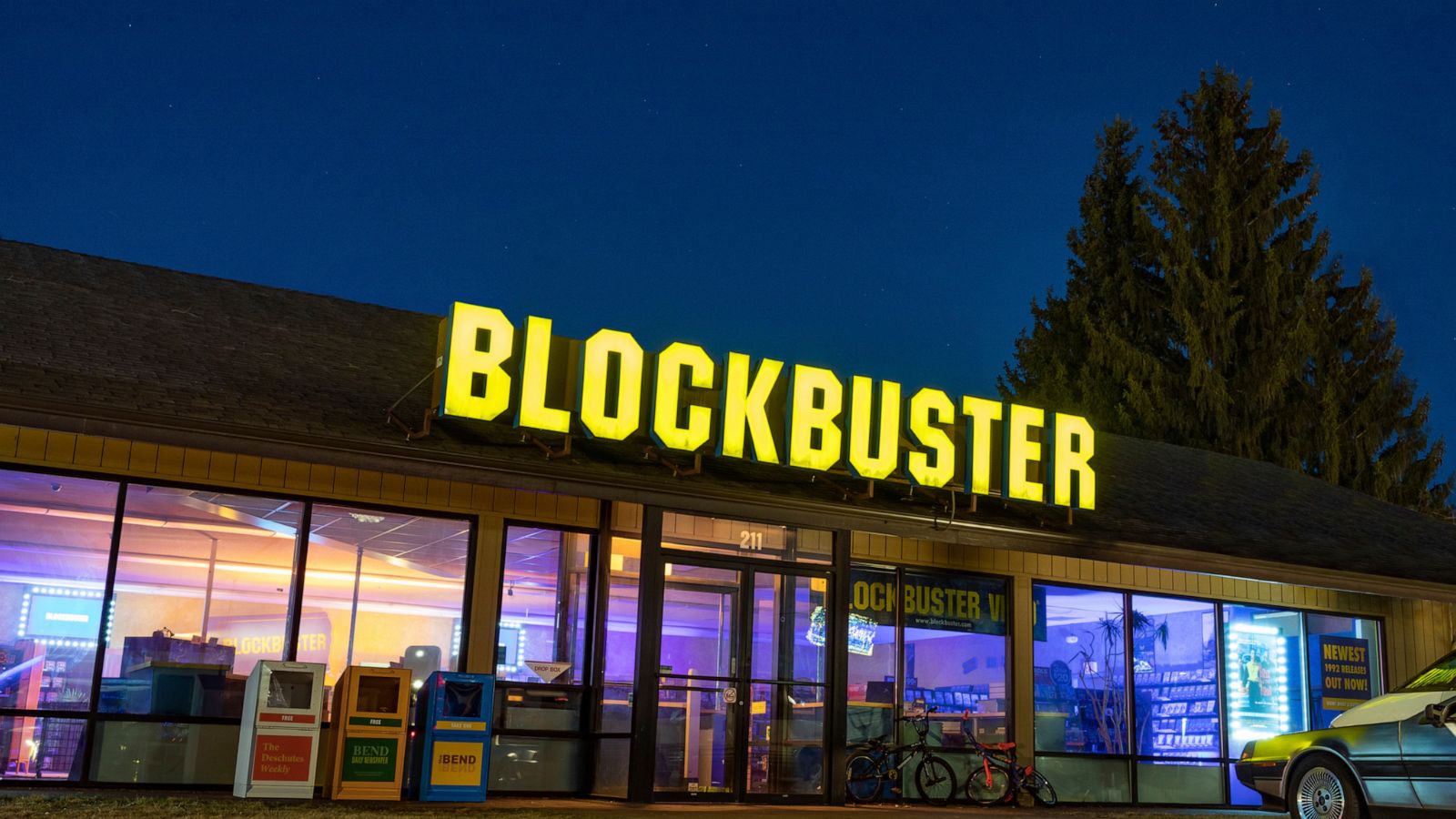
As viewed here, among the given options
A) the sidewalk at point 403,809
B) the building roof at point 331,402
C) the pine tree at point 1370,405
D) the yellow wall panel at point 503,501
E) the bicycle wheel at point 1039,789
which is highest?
the pine tree at point 1370,405

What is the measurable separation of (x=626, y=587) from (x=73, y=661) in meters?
5.07

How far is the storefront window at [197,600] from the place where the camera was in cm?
1167

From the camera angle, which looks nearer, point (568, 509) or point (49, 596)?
point (49, 596)

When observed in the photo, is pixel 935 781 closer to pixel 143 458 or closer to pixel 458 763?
pixel 458 763

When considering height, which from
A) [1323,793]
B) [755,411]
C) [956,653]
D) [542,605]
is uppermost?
[755,411]

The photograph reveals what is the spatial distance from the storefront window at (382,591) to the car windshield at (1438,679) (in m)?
8.22

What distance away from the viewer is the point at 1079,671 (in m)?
16.1

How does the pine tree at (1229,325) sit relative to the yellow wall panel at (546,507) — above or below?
above

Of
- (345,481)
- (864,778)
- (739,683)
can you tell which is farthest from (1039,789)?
(345,481)

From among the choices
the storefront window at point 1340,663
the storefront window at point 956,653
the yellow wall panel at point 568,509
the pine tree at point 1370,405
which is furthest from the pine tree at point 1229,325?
the yellow wall panel at point 568,509

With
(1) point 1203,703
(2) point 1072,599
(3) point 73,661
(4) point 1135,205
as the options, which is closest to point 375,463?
(3) point 73,661

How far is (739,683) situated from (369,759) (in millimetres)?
3507

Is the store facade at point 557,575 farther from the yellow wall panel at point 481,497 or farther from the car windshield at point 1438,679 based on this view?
the car windshield at point 1438,679

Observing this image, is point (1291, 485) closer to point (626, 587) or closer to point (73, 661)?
point (626, 587)
